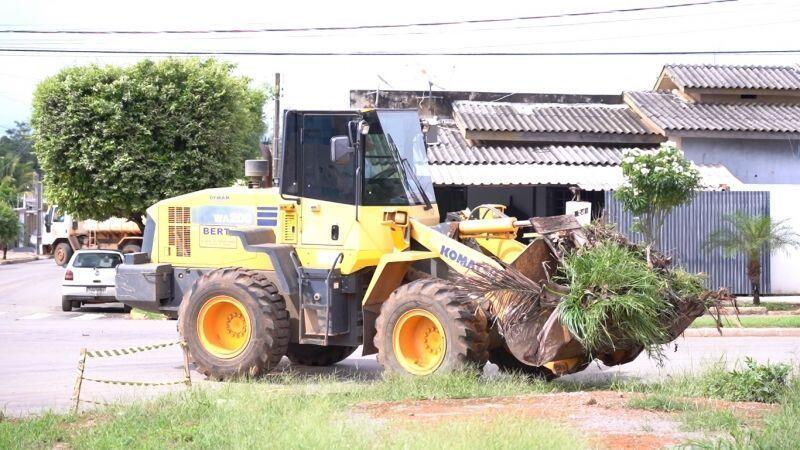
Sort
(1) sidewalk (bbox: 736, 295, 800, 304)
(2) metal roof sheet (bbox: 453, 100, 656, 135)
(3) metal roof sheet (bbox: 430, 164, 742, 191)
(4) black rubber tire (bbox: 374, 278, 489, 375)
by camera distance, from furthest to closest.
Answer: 1. (2) metal roof sheet (bbox: 453, 100, 656, 135)
2. (3) metal roof sheet (bbox: 430, 164, 742, 191)
3. (1) sidewalk (bbox: 736, 295, 800, 304)
4. (4) black rubber tire (bbox: 374, 278, 489, 375)

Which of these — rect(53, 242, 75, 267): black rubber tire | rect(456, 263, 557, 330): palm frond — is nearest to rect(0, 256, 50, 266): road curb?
rect(53, 242, 75, 267): black rubber tire

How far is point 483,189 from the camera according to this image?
94.2 feet

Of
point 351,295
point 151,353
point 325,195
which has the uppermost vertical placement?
point 325,195

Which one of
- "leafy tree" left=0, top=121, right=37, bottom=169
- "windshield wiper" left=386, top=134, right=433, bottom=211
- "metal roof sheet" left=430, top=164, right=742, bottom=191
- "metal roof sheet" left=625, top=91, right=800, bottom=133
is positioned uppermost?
"leafy tree" left=0, top=121, right=37, bottom=169

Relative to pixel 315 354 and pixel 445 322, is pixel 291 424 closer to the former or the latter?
pixel 445 322

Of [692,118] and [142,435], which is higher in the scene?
[692,118]

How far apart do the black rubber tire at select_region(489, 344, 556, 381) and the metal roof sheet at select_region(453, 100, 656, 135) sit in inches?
603

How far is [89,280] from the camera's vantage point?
82.9ft

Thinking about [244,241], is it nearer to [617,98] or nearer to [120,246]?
[617,98]

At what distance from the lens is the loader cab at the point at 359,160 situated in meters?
12.7

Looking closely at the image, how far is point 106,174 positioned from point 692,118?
15202 millimetres

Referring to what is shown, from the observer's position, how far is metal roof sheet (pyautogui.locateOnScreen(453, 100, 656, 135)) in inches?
1100

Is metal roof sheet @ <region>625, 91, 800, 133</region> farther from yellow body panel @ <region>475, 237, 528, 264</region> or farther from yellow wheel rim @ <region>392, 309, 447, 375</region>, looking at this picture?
yellow wheel rim @ <region>392, 309, 447, 375</region>

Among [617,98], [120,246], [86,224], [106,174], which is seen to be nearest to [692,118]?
[617,98]
